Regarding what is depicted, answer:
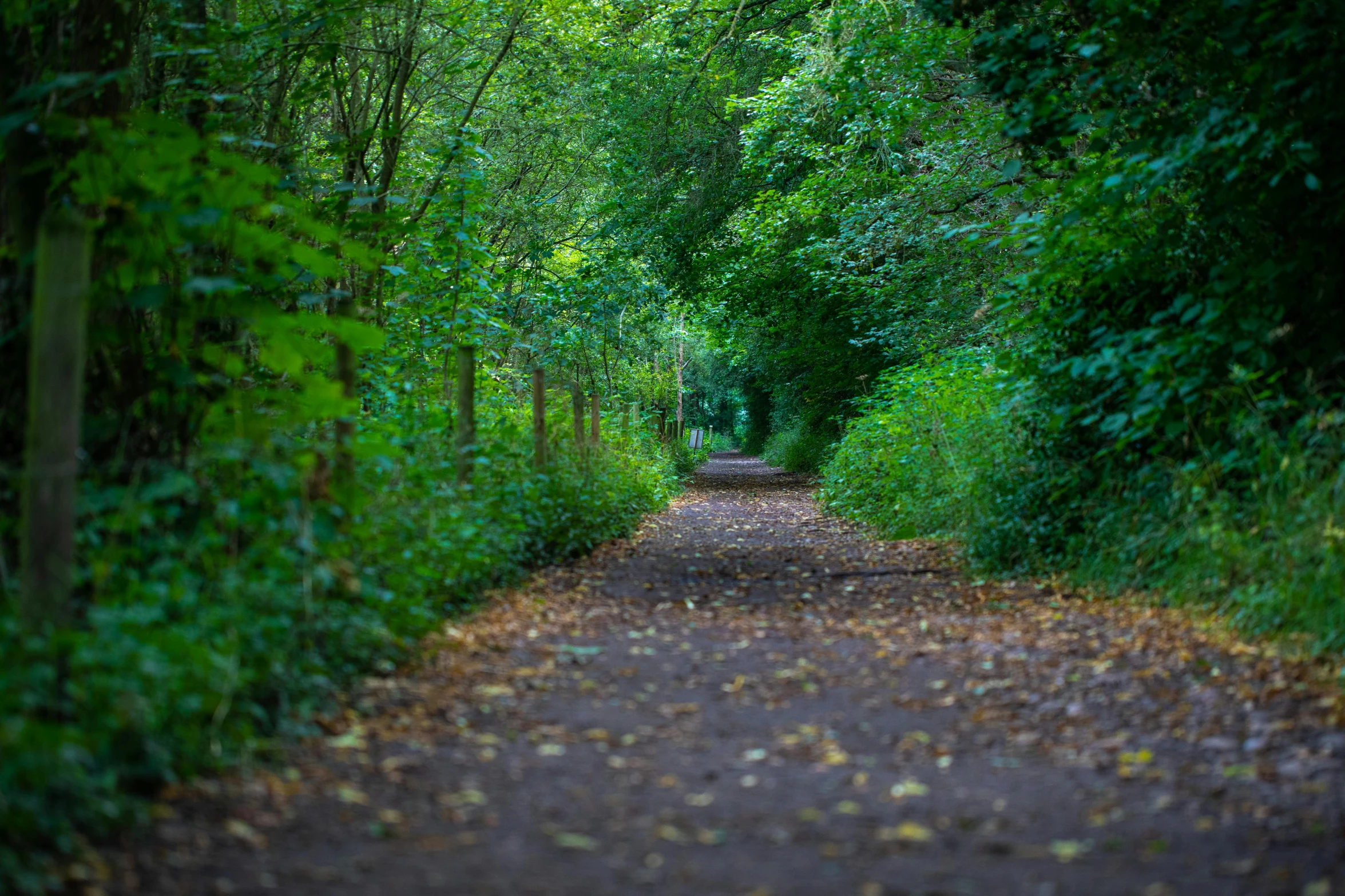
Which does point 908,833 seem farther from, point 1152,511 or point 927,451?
point 927,451

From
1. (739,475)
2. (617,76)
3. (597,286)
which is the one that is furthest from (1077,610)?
(739,475)

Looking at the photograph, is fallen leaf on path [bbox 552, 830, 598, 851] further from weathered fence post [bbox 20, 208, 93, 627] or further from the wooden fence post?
the wooden fence post

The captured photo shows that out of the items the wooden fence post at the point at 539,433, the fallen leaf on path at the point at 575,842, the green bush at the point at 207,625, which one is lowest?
the fallen leaf on path at the point at 575,842

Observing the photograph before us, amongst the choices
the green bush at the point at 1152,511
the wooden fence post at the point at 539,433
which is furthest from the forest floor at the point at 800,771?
the wooden fence post at the point at 539,433

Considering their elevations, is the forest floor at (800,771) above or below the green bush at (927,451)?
below

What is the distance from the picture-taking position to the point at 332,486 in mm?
5188

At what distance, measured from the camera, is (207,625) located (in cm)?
392

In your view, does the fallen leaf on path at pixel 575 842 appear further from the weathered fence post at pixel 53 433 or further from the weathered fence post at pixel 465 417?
the weathered fence post at pixel 465 417

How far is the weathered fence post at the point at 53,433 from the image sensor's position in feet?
12.0

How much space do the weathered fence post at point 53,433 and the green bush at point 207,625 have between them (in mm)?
134

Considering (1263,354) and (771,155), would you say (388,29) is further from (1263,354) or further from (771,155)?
(1263,354)

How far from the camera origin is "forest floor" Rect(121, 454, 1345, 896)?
3.22 meters

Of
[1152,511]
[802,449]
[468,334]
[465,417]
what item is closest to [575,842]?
[465,417]

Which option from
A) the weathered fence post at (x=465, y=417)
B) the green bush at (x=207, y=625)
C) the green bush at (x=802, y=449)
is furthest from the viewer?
the green bush at (x=802, y=449)
